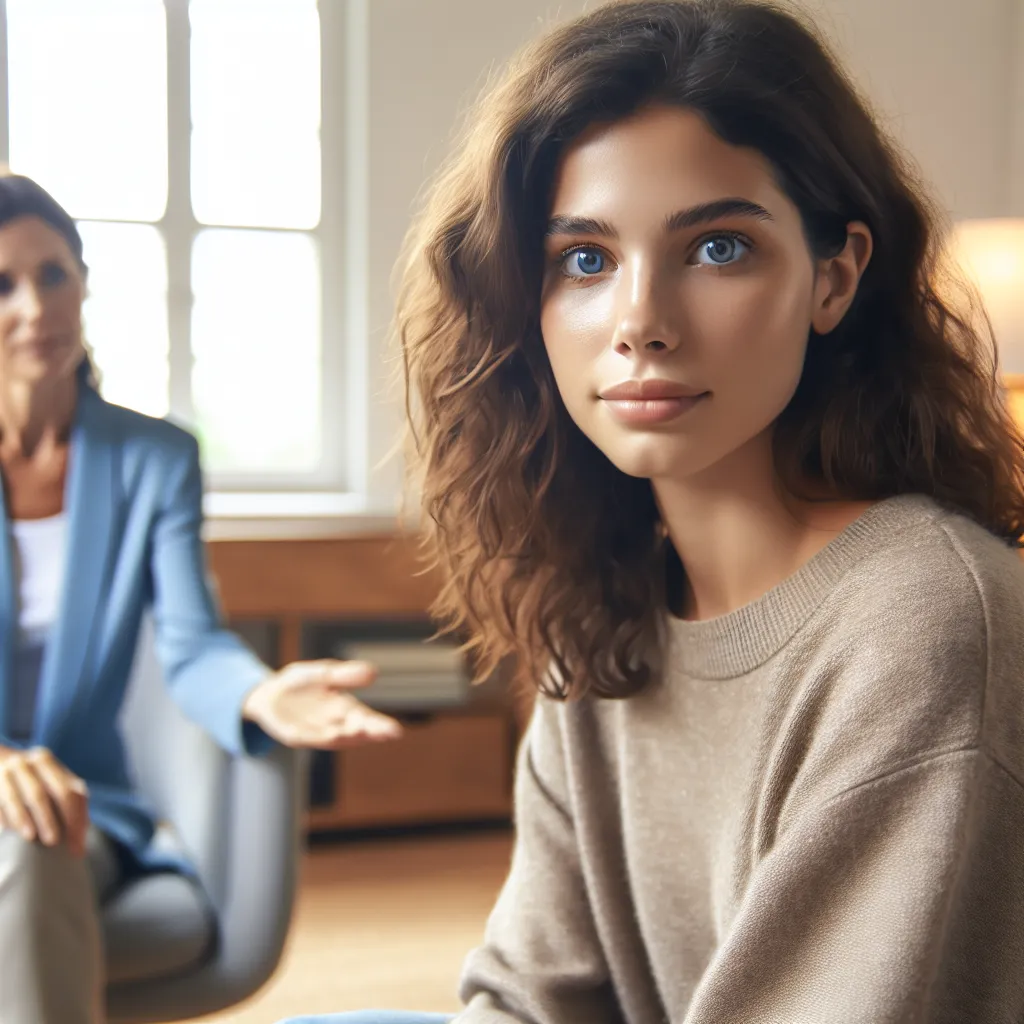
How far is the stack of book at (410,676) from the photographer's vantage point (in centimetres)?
261

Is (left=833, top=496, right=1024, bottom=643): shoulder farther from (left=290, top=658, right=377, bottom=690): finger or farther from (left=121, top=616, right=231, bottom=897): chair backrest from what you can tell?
(left=121, top=616, right=231, bottom=897): chair backrest

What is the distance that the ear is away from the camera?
697mm

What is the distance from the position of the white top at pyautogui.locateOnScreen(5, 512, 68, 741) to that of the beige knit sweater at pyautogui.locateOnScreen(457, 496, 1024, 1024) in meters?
0.72

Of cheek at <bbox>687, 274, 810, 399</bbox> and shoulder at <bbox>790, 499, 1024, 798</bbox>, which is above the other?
cheek at <bbox>687, 274, 810, 399</bbox>

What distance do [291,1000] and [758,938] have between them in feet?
5.05

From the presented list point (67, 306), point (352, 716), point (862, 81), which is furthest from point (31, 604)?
point (862, 81)

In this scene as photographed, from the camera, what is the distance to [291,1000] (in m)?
1.97

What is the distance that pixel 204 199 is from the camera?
2.88 metres

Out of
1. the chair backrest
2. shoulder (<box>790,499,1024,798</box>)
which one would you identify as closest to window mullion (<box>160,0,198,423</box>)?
the chair backrest

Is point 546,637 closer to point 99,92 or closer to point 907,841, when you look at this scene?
point 907,841

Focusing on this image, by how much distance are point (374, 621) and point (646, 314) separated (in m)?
2.27

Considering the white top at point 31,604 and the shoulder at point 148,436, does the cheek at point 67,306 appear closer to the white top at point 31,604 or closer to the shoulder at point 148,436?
the shoulder at point 148,436

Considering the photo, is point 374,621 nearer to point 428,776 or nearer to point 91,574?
point 428,776

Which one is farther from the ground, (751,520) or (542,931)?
(751,520)
